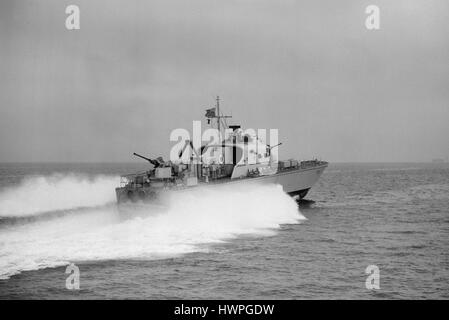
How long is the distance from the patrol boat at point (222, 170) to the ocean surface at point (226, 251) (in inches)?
40.1

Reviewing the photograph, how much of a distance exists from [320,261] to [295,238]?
5.51 meters

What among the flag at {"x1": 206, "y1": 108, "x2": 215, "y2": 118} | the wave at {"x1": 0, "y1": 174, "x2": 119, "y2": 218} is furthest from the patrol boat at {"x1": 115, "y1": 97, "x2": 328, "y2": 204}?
the wave at {"x1": 0, "y1": 174, "x2": 119, "y2": 218}

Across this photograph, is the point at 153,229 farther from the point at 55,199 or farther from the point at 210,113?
the point at 55,199

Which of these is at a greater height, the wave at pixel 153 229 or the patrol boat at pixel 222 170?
the patrol boat at pixel 222 170

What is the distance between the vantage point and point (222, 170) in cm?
3600

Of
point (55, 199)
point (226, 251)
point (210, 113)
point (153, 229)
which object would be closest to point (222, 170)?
point (210, 113)

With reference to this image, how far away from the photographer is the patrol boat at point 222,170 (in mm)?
29984

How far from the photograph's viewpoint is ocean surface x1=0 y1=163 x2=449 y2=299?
651 inches

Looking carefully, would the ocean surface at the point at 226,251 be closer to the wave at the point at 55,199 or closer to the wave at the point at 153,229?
the wave at the point at 153,229

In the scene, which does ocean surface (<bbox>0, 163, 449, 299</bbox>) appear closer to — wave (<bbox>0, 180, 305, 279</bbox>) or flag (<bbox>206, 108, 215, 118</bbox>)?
wave (<bbox>0, 180, 305, 279</bbox>)

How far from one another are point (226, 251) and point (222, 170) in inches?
560

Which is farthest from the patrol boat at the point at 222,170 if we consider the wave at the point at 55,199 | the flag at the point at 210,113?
the wave at the point at 55,199

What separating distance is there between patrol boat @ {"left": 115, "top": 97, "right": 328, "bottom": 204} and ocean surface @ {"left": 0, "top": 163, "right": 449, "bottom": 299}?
102cm
